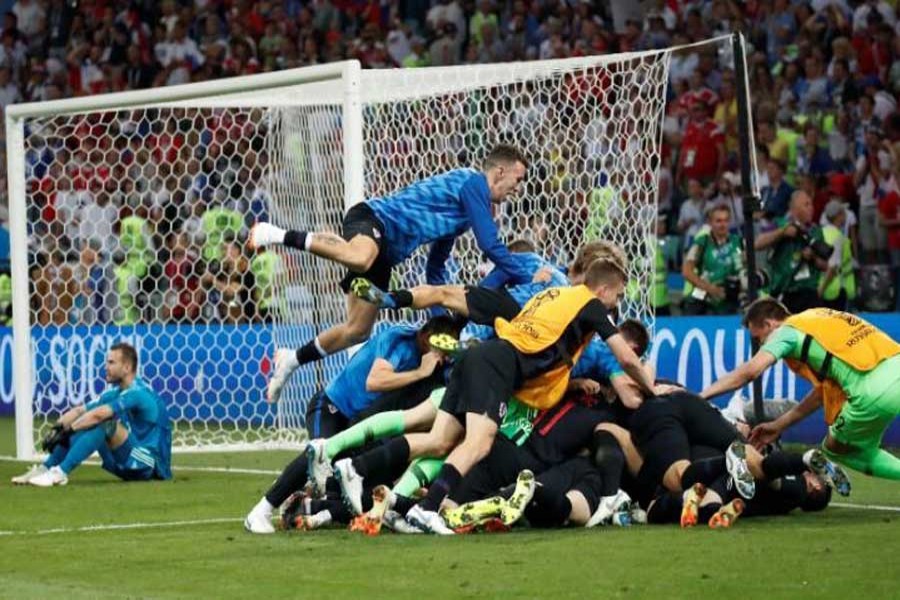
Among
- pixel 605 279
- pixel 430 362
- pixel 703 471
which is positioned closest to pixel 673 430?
pixel 703 471

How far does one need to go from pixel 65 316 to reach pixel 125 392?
5.05 metres

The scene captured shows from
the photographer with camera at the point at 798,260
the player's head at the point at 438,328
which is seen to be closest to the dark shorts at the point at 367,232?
the player's head at the point at 438,328

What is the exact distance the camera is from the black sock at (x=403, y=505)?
9609mm

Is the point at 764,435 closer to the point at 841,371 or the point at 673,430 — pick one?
the point at 841,371

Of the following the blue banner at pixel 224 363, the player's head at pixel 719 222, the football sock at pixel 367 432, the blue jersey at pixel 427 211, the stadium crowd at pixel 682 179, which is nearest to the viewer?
the football sock at pixel 367 432

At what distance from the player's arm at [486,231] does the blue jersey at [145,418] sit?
278 centimetres

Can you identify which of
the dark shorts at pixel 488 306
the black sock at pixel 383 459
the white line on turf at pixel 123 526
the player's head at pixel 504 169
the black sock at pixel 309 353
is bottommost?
the white line on turf at pixel 123 526

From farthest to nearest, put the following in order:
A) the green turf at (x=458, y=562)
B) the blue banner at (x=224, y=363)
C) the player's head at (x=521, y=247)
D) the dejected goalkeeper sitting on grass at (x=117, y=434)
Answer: the blue banner at (x=224, y=363), the dejected goalkeeper sitting on grass at (x=117, y=434), the player's head at (x=521, y=247), the green turf at (x=458, y=562)

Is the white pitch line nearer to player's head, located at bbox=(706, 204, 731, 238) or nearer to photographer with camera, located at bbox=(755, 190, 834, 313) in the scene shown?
photographer with camera, located at bbox=(755, 190, 834, 313)

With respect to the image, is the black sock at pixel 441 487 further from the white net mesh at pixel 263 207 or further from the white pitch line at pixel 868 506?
the white net mesh at pixel 263 207

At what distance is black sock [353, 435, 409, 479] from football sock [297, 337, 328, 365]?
3.36 m

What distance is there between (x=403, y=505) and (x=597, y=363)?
1572 millimetres

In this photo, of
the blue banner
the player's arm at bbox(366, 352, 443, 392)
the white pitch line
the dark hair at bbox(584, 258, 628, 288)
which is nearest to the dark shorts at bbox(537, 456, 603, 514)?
the dark hair at bbox(584, 258, 628, 288)

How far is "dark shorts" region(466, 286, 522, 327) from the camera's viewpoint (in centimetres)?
1121
